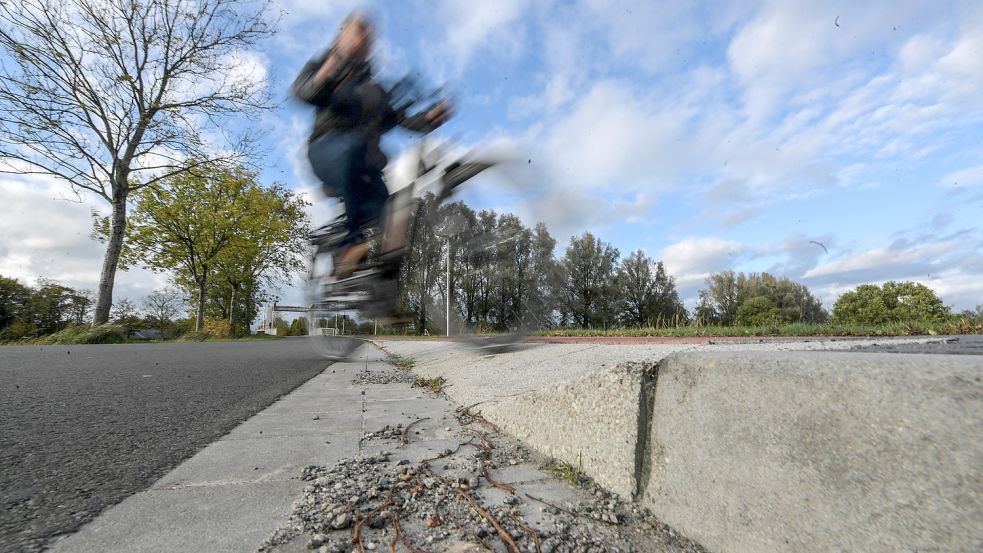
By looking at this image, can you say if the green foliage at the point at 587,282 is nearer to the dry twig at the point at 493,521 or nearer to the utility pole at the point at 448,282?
the utility pole at the point at 448,282

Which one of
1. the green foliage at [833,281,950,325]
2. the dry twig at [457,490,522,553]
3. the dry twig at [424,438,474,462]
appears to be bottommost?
the dry twig at [457,490,522,553]

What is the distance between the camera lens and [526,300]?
12.8 ft

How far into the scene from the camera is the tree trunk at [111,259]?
1270 centimetres

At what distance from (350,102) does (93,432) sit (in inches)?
104

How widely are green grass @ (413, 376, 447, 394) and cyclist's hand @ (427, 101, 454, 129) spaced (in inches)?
82.6

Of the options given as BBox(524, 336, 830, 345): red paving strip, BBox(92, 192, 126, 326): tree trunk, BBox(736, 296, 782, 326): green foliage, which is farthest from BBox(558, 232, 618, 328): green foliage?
BBox(736, 296, 782, 326): green foliage

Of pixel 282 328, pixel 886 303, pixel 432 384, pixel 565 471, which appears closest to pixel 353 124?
pixel 432 384

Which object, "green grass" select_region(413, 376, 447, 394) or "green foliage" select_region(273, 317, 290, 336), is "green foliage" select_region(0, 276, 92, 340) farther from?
"green grass" select_region(413, 376, 447, 394)

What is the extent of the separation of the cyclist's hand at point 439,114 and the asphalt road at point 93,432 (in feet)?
7.96

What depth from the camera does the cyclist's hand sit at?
3.60 meters

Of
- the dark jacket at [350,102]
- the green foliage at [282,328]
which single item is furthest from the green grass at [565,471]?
the green foliage at [282,328]

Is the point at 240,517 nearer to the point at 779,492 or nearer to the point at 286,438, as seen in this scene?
the point at 286,438

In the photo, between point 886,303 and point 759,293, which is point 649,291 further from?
point 759,293

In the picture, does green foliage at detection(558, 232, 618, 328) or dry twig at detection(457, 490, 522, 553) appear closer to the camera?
dry twig at detection(457, 490, 522, 553)
